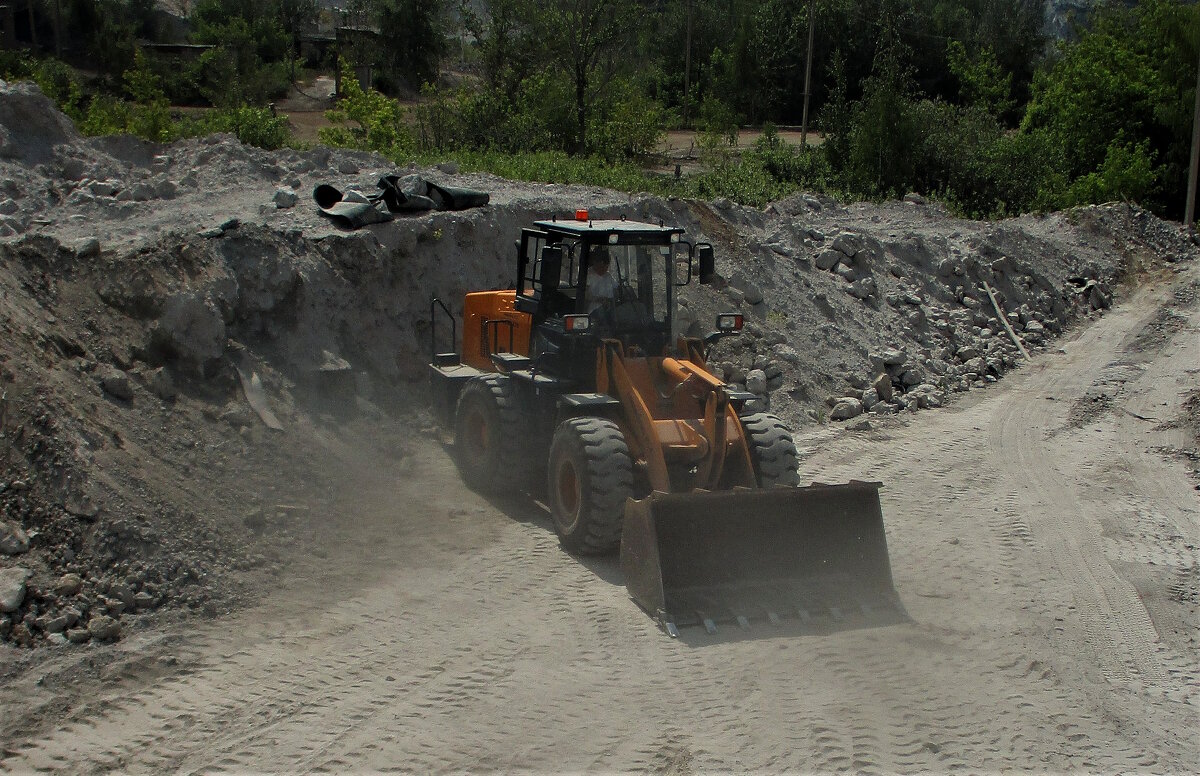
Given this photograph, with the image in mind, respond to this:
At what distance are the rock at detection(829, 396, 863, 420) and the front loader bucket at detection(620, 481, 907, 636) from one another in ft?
18.7

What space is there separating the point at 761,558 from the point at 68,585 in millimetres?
4971

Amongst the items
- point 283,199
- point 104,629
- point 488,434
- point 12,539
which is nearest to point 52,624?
point 104,629

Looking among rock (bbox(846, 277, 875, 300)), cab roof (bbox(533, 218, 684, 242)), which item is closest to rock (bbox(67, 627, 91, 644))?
cab roof (bbox(533, 218, 684, 242))

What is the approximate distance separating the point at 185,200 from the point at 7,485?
22.3 feet

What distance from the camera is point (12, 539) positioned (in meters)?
7.88

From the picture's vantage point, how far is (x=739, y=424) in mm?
9633

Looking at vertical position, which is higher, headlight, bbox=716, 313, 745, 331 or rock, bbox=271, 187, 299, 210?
rock, bbox=271, 187, 299, 210

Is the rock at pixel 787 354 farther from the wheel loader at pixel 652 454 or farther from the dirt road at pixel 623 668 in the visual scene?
the wheel loader at pixel 652 454

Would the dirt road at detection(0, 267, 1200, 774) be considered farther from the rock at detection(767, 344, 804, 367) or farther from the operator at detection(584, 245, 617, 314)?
the rock at detection(767, 344, 804, 367)

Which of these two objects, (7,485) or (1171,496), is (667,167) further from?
(7,485)

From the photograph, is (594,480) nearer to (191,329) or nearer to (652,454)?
(652,454)

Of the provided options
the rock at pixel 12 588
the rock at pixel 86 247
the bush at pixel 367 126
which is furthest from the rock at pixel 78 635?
the bush at pixel 367 126

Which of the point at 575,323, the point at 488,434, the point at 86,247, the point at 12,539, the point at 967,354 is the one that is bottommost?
the point at 967,354

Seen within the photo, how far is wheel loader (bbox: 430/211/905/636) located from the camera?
8.52 m
